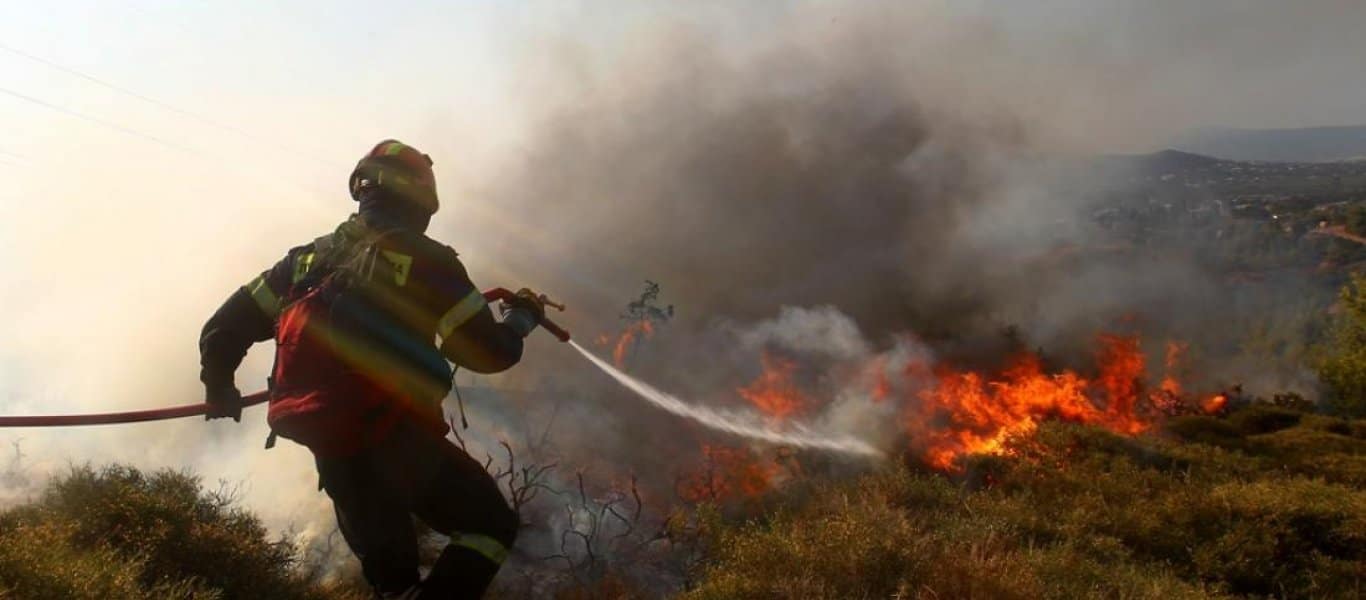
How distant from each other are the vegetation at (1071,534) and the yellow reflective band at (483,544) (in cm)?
204

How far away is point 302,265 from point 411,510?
99cm

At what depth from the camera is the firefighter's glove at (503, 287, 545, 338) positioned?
288 cm

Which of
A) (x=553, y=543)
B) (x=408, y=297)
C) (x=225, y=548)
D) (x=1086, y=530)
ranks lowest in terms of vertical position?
(x=553, y=543)

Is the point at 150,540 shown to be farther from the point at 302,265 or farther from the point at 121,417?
the point at 302,265

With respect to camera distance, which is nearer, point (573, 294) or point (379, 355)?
point (379, 355)

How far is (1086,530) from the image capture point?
20.5 ft

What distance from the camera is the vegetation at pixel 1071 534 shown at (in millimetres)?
4238

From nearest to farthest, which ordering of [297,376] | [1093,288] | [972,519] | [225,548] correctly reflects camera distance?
[297,376]
[225,548]
[972,519]
[1093,288]

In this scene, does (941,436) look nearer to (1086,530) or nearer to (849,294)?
(1086,530)

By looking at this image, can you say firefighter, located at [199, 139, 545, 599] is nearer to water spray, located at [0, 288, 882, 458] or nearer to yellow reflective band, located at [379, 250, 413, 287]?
yellow reflective band, located at [379, 250, 413, 287]

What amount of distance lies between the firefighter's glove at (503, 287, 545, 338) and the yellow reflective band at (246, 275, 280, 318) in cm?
85

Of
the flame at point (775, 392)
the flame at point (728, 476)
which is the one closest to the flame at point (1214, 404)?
the flame at point (775, 392)

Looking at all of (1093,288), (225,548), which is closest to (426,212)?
(225,548)

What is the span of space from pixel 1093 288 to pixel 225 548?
79.2 ft
